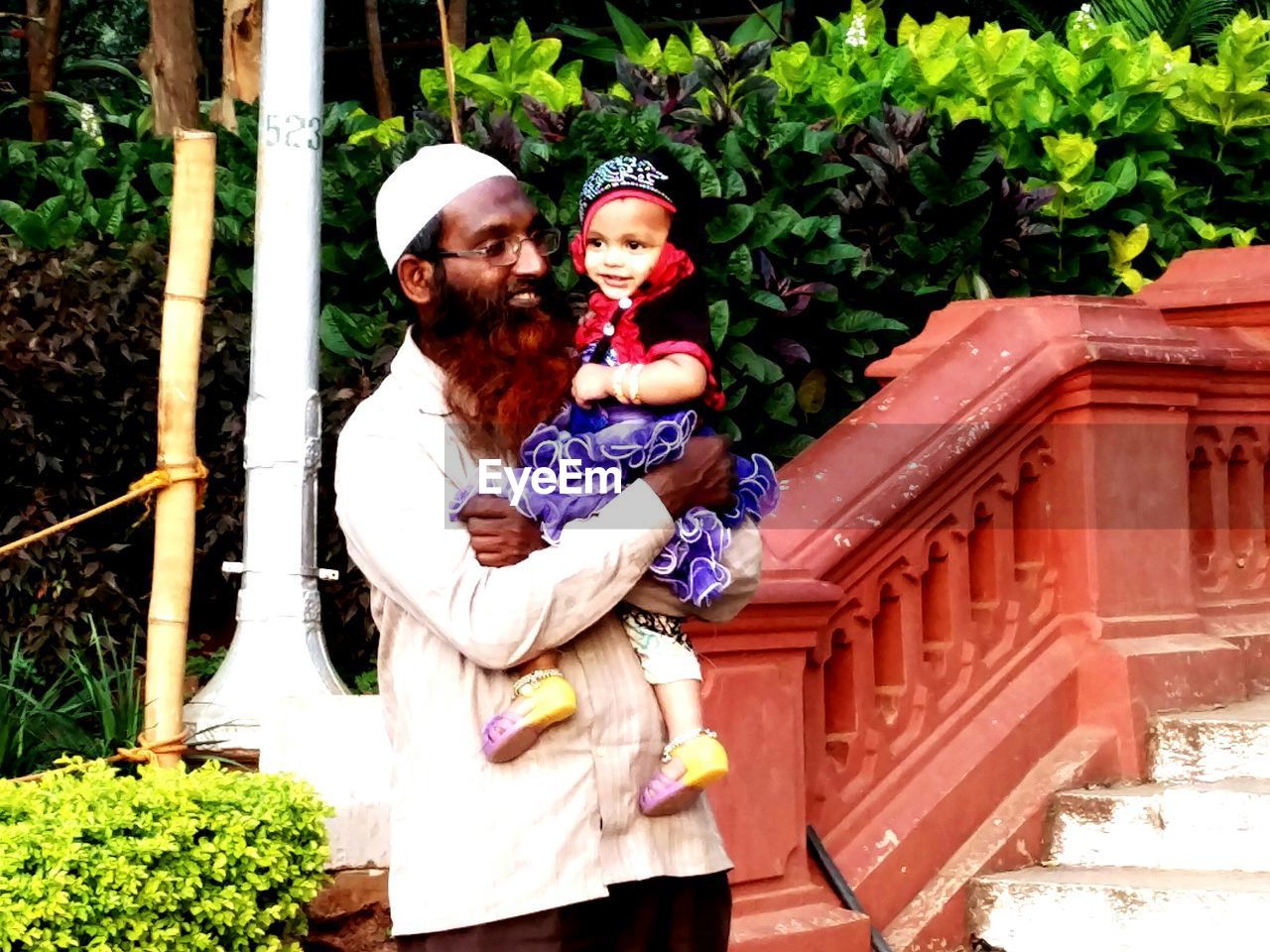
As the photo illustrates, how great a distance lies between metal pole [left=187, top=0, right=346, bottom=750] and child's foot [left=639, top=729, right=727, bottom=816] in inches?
101

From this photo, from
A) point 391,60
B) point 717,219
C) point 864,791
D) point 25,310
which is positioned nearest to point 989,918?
point 864,791

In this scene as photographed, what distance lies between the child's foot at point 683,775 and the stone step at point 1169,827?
282 centimetres

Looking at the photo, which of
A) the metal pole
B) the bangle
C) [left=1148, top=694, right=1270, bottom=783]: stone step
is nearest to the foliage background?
the metal pole

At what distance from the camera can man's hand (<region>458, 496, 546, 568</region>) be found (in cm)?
282

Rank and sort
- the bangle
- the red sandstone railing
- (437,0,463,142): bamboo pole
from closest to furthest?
the bangle
(437,0,463,142): bamboo pole
the red sandstone railing

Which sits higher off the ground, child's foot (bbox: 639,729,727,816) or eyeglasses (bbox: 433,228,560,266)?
eyeglasses (bbox: 433,228,560,266)

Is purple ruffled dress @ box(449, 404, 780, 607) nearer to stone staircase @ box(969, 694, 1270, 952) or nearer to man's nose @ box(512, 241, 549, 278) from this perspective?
man's nose @ box(512, 241, 549, 278)

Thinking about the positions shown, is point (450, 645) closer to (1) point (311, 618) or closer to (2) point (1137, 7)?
(1) point (311, 618)

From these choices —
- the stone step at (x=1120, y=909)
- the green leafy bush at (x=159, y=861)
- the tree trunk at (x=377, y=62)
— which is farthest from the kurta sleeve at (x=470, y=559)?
the tree trunk at (x=377, y=62)

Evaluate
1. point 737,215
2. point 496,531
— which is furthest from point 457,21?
point 496,531

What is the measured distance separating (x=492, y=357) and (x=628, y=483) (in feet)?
0.96

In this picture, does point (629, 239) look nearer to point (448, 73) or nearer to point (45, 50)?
point (448, 73)

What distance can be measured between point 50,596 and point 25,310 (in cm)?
90

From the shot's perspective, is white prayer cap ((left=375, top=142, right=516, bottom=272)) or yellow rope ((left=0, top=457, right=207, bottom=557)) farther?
yellow rope ((left=0, top=457, right=207, bottom=557))
